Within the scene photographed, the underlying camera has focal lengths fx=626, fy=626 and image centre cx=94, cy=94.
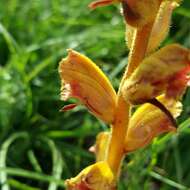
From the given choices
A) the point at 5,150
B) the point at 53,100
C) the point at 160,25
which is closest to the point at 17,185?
the point at 5,150

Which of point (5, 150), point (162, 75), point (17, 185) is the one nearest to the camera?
point (162, 75)

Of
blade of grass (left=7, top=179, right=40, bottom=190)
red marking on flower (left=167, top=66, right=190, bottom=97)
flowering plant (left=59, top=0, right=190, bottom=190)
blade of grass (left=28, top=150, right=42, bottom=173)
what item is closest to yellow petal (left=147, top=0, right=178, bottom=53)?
flowering plant (left=59, top=0, right=190, bottom=190)

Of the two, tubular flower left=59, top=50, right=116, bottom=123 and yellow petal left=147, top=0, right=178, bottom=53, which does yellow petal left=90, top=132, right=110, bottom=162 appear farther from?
yellow petal left=147, top=0, right=178, bottom=53

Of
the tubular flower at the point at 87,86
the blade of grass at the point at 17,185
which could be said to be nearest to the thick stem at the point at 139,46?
the tubular flower at the point at 87,86

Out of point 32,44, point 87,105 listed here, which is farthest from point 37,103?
point 87,105

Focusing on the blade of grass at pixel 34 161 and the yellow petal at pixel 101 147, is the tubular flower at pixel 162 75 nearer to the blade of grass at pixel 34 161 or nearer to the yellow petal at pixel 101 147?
the yellow petal at pixel 101 147

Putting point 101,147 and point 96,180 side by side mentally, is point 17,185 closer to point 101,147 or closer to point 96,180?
point 101,147

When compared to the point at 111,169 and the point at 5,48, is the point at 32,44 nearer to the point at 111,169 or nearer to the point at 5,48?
the point at 5,48
